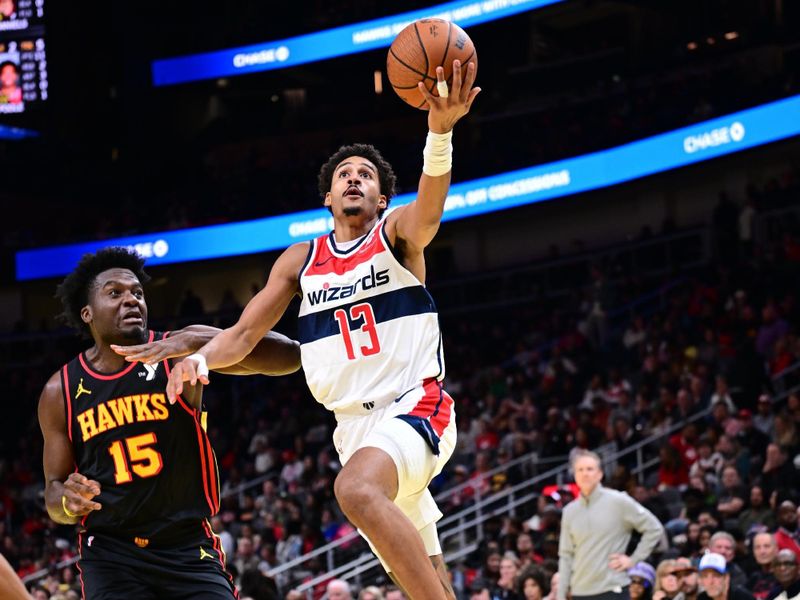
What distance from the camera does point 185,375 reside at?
17.2ft

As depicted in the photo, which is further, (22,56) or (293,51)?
(293,51)

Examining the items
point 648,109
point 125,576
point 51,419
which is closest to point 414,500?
point 125,576

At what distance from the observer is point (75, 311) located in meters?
6.13

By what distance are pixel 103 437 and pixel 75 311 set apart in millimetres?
847

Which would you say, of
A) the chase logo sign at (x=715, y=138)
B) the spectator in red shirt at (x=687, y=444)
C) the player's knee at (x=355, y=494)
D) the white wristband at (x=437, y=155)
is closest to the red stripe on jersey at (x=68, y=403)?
the player's knee at (x=355, y=494)

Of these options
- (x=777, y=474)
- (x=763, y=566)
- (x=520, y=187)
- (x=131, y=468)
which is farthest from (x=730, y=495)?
(x=520, y=187)

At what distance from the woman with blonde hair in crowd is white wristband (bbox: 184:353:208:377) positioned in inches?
190

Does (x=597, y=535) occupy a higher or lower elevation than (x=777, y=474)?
lower

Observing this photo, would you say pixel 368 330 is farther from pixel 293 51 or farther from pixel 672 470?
pixel 293 51

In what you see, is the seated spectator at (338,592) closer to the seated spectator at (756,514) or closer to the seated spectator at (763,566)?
the seated spectator at (763,566)

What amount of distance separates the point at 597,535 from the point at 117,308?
5.01 metres

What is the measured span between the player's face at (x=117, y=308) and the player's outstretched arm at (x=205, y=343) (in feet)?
0.62

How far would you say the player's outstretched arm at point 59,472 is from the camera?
539 centimetres

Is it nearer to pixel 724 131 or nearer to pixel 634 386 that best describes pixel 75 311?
pixel 634 386
